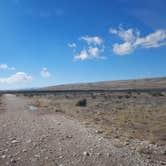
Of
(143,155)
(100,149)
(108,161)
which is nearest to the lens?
(108,161)

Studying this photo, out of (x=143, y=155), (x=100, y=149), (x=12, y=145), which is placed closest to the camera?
(x=143, y=155)

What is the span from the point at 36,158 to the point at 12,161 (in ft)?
2.50

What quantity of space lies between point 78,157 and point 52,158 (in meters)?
0.87

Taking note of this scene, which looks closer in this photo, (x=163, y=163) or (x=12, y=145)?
(x=163, y=163)

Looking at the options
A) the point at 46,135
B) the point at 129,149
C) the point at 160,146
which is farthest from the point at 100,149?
the point at 46,135

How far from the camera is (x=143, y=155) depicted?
298 inches

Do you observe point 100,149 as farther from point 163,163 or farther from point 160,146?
point 160,146

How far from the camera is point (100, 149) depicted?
8.12 m

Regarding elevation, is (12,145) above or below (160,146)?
above

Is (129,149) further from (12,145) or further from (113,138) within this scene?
(12,145)

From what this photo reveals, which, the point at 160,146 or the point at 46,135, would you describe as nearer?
the point at 160,146

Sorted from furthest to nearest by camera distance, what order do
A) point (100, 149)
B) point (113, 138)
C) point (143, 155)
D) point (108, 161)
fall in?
1. point (113, 138)
2. point (100, 149)
3. point (143, 155)
4. point (108, 161)

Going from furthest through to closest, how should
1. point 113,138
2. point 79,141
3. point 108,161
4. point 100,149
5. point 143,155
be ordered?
point 113,138, point 79,141, point 100,149, point 143,155, point 108,161

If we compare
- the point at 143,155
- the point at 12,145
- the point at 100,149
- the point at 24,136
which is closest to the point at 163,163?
the point at 143,155
